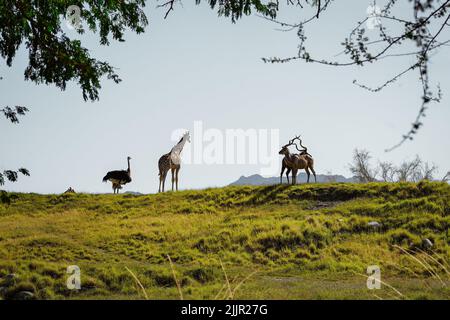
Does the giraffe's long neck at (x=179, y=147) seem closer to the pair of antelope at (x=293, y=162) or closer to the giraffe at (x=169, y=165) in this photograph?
the giraffe at (x=169, y=165)

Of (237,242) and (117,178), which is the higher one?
(117,178)

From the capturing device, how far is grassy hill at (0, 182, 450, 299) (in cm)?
1071

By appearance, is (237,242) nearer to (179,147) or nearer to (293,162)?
(293,162)

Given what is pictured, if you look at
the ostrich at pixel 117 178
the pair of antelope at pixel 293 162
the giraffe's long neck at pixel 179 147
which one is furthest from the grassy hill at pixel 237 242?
the giraffe's long neck at pixel 179 147

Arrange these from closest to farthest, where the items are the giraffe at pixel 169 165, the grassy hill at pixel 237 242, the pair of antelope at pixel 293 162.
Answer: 1. the grassy hill at pixel 237 242
2. the pair of antelope at pixel 293 162
3. the giraffe at pixel 169 165

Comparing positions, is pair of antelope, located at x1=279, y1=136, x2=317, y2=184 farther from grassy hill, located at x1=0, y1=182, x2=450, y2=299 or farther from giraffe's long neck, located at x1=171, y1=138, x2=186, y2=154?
giraffe's long neck, located at x1=171, y1=138, x2=186, y2=154

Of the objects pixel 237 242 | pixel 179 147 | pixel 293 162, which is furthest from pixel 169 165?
pixel 237 242

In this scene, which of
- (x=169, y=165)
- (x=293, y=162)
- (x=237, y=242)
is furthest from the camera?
(x=169, y=165)

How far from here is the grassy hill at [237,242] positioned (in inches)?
422

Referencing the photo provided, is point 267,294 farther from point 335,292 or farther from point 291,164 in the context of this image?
point 291,164

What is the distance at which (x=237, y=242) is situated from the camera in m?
16.5

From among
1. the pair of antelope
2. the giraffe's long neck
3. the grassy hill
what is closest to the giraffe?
the giraffe's long neck

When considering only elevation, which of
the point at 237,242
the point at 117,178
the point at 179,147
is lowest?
the point at 237,242
